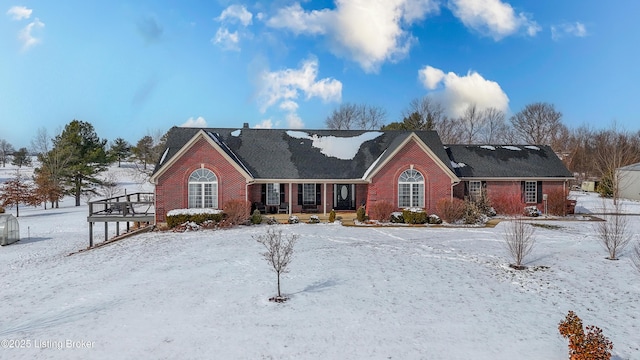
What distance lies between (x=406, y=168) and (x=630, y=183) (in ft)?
114

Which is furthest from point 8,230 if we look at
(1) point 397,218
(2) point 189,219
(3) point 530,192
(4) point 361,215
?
(3) point 530,192

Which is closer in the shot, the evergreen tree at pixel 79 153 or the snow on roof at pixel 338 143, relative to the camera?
the snow on roof at pixel 338 143

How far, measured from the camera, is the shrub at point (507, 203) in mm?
26250

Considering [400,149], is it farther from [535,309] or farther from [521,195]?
[535,309]

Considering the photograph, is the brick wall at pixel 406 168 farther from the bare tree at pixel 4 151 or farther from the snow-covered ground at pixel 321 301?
the bare tree at pixel 4 151

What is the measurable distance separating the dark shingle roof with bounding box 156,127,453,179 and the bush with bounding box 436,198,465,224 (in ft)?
9.08

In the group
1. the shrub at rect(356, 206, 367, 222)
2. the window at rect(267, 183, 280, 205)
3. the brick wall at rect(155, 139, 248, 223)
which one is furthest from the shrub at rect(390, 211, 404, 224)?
the brick wall at rect(155, 139, 248, 223)

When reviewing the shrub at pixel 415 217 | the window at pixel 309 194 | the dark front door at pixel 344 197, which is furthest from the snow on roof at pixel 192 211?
the shrub at pixel 415 217

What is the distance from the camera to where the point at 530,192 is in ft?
88.0

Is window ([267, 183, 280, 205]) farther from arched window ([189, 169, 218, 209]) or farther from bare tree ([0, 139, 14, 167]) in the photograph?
bare tree ([0, 139, 14, 167])

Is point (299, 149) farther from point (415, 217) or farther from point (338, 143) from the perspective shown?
point (415, 217)

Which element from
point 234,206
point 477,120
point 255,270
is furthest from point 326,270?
point 477,120

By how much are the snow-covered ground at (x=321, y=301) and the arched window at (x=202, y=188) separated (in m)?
5.13

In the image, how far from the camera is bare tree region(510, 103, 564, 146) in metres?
61.3
